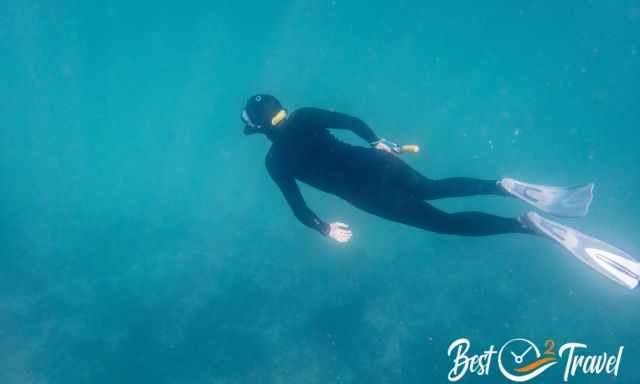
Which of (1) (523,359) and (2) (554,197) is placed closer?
(2) (554,197)

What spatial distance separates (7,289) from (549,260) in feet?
56.9

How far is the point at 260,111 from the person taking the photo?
14.9 feet

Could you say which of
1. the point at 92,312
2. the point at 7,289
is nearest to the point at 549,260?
the point at 92,312

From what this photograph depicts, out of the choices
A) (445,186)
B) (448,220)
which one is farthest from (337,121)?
(448,220)

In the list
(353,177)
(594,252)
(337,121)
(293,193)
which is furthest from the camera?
(337,121)

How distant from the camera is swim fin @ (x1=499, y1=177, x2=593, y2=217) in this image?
451cm

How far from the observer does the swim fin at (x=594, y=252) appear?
4094mm

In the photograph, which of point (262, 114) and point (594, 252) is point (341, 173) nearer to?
point (262, 114)

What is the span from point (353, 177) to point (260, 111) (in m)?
1.30

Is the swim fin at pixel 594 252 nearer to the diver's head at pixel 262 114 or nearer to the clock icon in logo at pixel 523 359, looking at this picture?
the diver's head at pixel 262 114

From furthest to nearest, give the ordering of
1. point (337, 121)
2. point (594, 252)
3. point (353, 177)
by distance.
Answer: point (337, 121) → point (353, 177) → point (594, 252)

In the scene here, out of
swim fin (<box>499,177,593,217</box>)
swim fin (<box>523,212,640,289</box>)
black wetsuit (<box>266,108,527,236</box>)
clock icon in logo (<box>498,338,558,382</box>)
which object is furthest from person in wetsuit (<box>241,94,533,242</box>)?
clock icon in logo (<box>498,338,558,382</box>)

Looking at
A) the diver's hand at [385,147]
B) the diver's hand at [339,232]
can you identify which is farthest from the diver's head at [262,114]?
the diver's hand at [339,232]

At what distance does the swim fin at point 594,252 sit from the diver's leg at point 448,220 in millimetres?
150
